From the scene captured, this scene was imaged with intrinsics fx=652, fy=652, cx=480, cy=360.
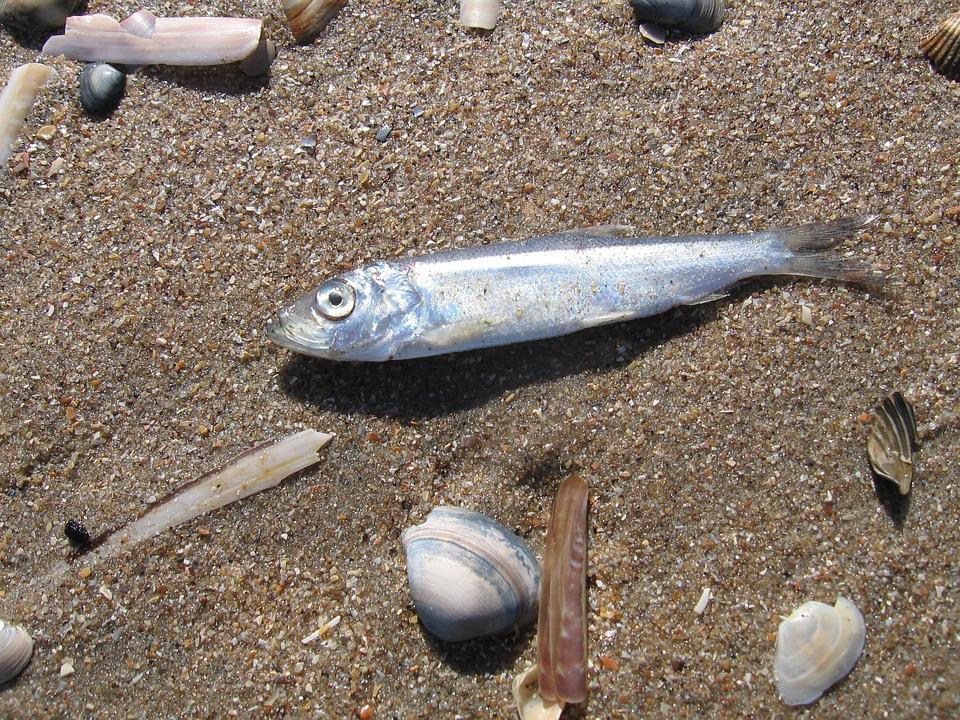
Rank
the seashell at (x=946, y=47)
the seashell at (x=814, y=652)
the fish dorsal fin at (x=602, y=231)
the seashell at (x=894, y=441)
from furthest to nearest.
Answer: the seashell at (x=946, y=47) < the fish dorsal fin at (x=602, y=231) < the seashell at (x=894, y=441) < the seashell at (x=814, y=652)

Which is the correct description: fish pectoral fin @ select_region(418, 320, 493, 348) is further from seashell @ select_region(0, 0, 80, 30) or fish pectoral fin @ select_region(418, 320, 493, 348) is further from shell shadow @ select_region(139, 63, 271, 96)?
seashell @ select_region(0, 0, 80, 30)

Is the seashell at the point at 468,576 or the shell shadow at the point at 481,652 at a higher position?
the seashell at the point at 468,576

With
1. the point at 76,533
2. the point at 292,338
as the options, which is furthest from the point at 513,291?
the point at 76,533

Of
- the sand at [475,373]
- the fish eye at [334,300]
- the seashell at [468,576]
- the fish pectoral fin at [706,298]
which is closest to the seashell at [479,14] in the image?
the sand at [475,373]

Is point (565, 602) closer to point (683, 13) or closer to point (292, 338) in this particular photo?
point (292, 338)

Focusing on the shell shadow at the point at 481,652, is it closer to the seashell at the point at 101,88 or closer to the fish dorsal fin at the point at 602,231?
the fish dorsal fin at the point at 602,231

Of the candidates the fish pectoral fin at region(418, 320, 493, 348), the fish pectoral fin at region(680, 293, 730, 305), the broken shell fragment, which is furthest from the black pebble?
the fish pectoral fin at region(680, 293, 730, 305)
